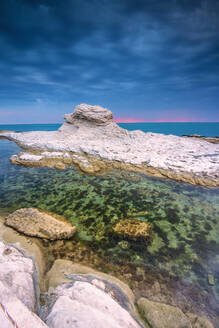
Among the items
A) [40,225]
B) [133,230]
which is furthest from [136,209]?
[40,225]

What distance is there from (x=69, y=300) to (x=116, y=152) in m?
14.2

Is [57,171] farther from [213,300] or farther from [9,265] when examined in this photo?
[213,300]

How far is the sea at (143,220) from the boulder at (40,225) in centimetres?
49

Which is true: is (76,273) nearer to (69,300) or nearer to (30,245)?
(69,300)

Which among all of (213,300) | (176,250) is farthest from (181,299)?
(176,250)

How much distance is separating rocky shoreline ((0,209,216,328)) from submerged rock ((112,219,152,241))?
70.9 inches

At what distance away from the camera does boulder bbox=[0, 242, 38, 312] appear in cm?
311

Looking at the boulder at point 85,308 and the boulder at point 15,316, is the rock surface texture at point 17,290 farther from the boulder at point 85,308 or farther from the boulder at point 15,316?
the boulder at point 85,308

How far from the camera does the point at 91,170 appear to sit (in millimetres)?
12914

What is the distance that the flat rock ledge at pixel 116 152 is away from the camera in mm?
12406

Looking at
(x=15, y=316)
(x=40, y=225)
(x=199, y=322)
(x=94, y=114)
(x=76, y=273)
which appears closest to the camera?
(x=15, y=316)

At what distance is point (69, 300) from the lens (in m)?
3.06

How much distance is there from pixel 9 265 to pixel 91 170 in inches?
371

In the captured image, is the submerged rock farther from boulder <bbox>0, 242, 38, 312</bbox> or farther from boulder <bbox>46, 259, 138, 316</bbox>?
boulder <bbox>0, 242, 38, 312</bbox>
